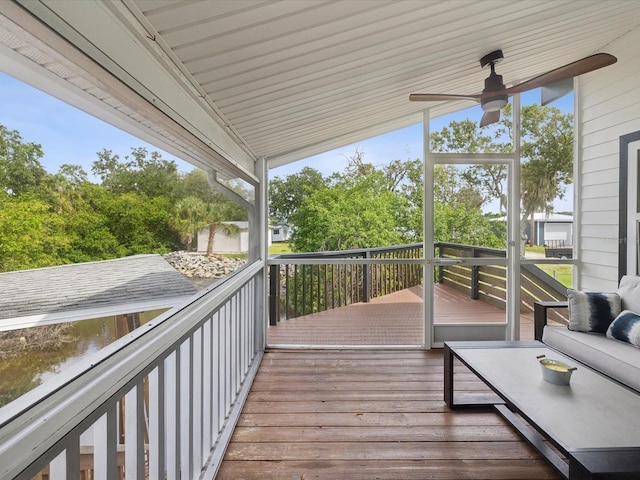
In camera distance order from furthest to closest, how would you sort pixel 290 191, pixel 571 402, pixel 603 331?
pixel 290 191
pixel 603 331
pixel 571 402

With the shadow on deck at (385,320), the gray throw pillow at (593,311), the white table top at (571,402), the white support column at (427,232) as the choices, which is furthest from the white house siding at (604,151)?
the white table top at (571,402)

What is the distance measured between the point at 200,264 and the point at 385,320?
127 inches

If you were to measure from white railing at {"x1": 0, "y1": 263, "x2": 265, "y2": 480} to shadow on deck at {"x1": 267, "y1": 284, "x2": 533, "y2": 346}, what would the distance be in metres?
1.54

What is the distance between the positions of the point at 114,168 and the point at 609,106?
442 centimetres

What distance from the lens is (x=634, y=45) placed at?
324 cm

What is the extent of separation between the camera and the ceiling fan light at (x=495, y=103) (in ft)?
9.12

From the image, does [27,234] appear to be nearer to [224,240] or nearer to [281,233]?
[224,240]

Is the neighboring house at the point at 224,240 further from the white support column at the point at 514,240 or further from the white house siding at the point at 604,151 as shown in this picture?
the white house siding at the point at 604,151

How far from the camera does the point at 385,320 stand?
4.48 meters

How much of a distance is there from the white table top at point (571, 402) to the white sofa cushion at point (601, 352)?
24 cm

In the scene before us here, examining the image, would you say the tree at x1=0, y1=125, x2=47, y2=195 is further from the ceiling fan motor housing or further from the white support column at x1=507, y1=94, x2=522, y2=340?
the white support column at x1=507, y1=94, x2=522, y2=340

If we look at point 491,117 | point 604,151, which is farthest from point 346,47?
point 604,151

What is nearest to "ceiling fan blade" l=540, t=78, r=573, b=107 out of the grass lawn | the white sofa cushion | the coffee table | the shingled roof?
the white sofa cushion

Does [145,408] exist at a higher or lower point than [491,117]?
lower
